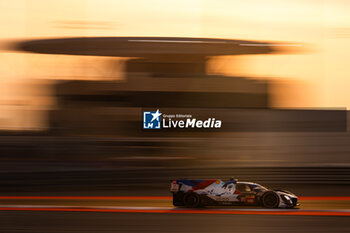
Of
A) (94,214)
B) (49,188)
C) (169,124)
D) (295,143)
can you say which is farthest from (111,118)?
(94,214)

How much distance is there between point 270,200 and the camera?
896cm

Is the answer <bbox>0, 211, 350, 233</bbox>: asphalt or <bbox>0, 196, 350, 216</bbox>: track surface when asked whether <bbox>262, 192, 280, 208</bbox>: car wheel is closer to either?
<bbox>0, 196, 350, 216</bbox>: track surface

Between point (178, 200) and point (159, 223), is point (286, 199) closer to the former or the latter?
point (178, 200)

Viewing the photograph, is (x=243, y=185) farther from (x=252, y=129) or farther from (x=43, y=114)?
(x=43, y=114)

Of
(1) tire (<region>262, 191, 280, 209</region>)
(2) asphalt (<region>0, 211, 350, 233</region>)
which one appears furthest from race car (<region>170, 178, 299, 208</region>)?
(2) asphalt (<region>0, 211, 350, 233</region>)

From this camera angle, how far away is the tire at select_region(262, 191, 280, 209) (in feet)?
29.3

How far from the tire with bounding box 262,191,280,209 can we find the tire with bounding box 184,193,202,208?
1.17 metres

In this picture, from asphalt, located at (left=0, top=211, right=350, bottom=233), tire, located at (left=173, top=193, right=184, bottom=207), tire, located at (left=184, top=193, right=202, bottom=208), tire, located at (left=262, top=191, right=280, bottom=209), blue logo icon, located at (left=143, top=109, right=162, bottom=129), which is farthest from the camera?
blue logo icon, located at (left=143, top=109, right=162, bottom=129)

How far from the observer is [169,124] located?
1620 centimetres

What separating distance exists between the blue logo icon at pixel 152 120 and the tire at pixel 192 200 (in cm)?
708

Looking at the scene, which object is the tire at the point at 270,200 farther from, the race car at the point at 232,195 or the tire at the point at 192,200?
the tire at the point at 192,200

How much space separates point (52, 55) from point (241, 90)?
6.61 meters

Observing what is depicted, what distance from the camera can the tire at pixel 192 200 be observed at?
908 cm

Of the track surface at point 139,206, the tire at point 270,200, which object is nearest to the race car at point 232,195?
the tire at point 270,200
